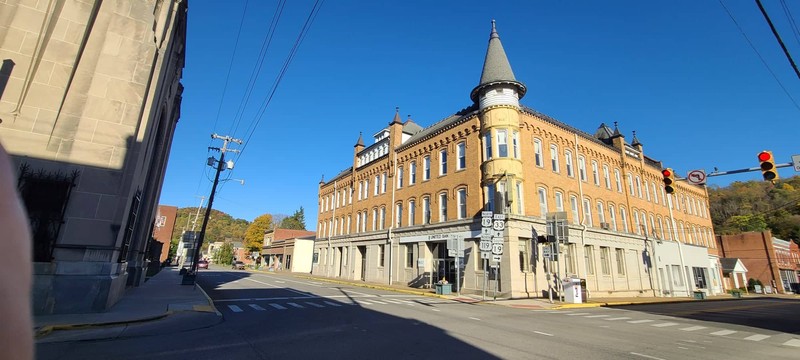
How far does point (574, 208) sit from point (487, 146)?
876 centimetres

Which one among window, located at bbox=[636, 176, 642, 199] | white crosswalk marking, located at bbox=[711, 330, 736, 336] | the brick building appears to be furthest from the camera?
the brick building

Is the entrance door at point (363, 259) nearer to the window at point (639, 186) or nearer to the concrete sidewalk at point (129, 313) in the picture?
the concrete sidewalk at point (129, 313)

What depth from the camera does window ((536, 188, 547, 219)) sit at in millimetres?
25442

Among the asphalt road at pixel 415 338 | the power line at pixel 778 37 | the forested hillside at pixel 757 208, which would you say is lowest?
the asphalt road at pixel 415 338

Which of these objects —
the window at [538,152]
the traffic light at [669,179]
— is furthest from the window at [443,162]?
the traffic light at [669,179]

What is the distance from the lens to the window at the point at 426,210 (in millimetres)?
29375

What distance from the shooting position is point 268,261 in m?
68.9

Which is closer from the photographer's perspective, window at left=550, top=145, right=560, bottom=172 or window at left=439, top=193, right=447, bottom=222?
window at left=550, top=145, right=560, bottom=172

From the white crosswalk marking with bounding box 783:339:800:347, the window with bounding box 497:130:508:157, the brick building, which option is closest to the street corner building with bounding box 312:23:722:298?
the window with bounding box 497:130:508:157

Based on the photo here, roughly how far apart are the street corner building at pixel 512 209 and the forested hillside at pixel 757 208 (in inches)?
1232

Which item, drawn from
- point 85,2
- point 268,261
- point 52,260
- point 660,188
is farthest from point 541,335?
point 268,261

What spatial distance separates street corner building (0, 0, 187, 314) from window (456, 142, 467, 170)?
1950 cm

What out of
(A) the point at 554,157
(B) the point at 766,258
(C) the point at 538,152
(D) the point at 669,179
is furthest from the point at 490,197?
(B) the point at 766,258

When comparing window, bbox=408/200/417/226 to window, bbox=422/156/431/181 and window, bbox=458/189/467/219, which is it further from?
window, bbox=458/189/467/219
